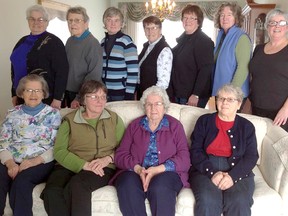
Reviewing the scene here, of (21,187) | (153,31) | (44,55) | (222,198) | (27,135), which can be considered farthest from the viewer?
(153,31)

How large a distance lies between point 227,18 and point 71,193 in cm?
178

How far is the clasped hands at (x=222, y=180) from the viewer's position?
1.94 m

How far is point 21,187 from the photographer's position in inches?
78.7

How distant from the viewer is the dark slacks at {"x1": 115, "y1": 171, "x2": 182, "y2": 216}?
1876 mm

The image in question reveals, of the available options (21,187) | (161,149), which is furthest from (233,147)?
(21,187)

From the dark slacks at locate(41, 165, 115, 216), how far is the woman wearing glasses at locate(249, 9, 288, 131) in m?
1.30

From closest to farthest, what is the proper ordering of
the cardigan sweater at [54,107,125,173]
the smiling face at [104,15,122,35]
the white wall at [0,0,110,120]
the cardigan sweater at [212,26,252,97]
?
1. the cardigan sweater at [54,107,125,173]
2. the cardigan sweater at [212,26,252,97]
3. the smiling face at [104,15,122,35]
4. the white wall at [0,0,110,120]

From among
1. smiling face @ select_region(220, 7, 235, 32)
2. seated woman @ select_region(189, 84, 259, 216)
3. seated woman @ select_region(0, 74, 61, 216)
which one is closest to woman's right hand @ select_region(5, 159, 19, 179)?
seated woman @ select_region(0, 74, 61, 216)

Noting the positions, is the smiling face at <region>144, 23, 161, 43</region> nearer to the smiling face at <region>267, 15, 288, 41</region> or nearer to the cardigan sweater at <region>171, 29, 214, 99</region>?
the cardigan sweater at <region>171, 29, 214, 99</region>

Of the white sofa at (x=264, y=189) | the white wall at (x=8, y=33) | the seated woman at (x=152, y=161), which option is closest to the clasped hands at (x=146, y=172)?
the seated woman at (x=152, y=161)

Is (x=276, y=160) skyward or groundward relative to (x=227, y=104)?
groundward

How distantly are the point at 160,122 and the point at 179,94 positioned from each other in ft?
2.23

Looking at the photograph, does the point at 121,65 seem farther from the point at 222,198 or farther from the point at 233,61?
the point at 222,198

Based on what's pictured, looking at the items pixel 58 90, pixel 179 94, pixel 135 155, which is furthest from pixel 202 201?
pixel 58 90
